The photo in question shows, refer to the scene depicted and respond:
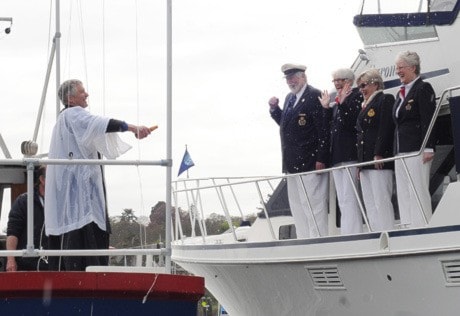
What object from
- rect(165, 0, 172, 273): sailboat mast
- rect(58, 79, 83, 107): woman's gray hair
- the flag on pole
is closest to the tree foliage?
rect(165, 0, 172, 273): sailboat mast

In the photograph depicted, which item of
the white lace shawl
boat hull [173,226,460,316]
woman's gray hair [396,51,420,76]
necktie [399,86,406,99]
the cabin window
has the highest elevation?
the cabin window

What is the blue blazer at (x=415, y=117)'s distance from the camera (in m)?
9.84

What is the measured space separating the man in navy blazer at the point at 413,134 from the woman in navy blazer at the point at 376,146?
226mm

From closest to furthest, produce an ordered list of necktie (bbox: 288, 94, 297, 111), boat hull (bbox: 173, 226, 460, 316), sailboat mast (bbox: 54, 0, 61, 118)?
boat hull (bbox: 173, 226, 460, 316) → sailboat mast (bbox: 54, 0, 61, 118) → necktie (bbox: 288, 94, 297, 111)

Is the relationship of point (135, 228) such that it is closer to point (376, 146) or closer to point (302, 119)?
point (376, 146)

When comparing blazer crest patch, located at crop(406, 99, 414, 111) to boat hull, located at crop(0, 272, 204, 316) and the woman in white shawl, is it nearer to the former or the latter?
the woman in white shawl

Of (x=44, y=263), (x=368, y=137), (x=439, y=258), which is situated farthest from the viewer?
(x=368, y=137)

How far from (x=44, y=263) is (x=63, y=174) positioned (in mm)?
945

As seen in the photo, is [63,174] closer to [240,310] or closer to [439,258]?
[439,258]

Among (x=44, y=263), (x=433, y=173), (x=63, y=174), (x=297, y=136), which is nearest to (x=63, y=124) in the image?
(x=63, y=174)

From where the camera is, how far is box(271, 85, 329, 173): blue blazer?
36.2ft

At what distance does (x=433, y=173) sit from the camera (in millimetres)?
11023

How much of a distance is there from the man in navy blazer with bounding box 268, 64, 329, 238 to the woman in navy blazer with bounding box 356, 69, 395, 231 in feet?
2.01

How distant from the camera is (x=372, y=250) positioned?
32.4ft
